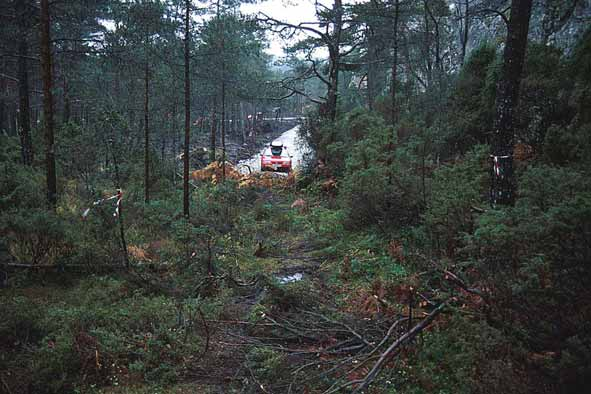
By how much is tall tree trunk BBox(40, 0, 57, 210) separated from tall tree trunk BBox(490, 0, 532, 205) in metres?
9.53

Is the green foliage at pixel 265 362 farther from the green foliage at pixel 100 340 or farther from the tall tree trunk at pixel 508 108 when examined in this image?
the tall tree trunk at pixel 508 108

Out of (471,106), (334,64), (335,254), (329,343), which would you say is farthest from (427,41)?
(329,343)

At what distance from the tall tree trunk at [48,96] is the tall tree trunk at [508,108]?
9.53m

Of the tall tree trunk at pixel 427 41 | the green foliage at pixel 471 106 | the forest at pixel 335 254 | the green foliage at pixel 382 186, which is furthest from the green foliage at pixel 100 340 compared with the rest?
the tall tree trunk at pixel 427 41

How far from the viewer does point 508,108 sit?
260 inches

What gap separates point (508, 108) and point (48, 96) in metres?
9.83

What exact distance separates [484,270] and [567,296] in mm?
1077

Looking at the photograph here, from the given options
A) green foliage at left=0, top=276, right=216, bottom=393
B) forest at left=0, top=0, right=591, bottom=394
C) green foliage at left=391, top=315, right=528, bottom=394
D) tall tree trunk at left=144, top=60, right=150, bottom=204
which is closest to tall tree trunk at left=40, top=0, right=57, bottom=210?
forest at left=0, top=0, right=591, bottom=394

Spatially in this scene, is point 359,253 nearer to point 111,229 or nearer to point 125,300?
point 125,300

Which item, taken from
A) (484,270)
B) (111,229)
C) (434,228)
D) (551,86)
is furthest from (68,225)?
(551,86)

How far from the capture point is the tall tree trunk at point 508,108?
21.1 ft

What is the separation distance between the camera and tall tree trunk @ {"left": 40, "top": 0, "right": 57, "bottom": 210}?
9.48 metres

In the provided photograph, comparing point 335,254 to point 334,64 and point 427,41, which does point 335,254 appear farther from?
point 427,41

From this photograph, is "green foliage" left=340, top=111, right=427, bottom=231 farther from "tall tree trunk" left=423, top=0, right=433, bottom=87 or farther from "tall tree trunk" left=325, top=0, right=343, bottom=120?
"tall tree trunk" left=423, top=0, right=433, bottom=87
